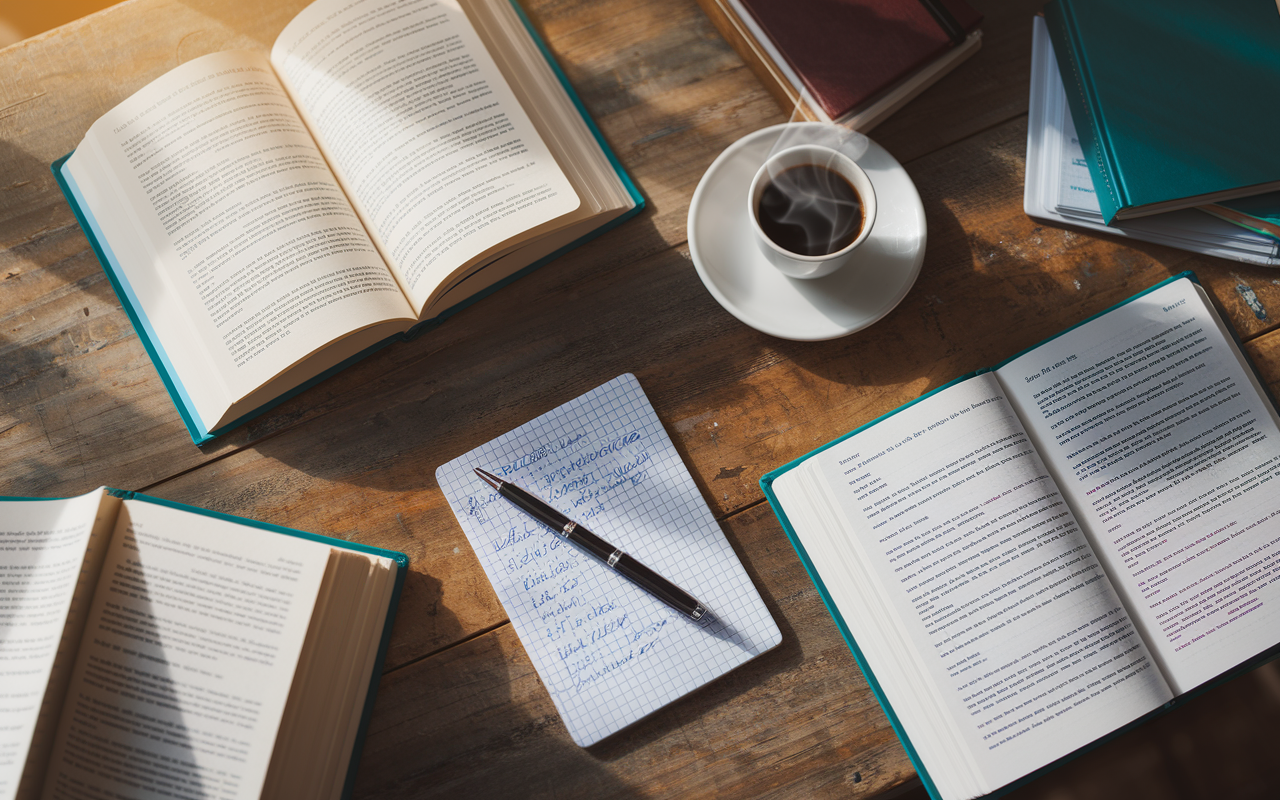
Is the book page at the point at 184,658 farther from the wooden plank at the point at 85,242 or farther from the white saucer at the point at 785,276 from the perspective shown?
the white saucer at the point at 785,276

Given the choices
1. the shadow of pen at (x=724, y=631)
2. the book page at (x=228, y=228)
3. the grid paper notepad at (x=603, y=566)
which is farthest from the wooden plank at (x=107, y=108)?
the shadow of pen at (x=724, y=631)

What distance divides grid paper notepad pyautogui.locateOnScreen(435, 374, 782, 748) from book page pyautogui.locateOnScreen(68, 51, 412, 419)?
26 centimetres

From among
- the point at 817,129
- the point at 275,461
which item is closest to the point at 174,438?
the point at 275,461

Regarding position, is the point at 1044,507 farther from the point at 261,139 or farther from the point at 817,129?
the point at 261,139

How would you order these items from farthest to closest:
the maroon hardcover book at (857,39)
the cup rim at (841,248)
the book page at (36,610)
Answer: the maroon hardcover book at (857,39), the cup rim at (841,248), the book page at (36,610)

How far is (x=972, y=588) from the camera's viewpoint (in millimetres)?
826

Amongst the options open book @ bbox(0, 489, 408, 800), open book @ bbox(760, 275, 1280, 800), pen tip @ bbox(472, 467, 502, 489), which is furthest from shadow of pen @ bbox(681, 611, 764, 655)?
open book @ bbox(0, 489, 408, 800)

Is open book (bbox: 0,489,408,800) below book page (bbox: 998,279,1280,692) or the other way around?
the other way around

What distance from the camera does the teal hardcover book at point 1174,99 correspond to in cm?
90

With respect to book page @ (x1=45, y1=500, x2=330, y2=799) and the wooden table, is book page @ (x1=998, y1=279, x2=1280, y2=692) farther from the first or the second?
book page @ (x1=45, y1=500, x2=330, y2=799)

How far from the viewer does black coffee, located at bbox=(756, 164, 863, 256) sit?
871 mm

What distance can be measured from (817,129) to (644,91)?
0.89 feet

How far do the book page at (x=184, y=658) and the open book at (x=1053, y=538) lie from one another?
23.6 inches

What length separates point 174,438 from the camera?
943 mm
